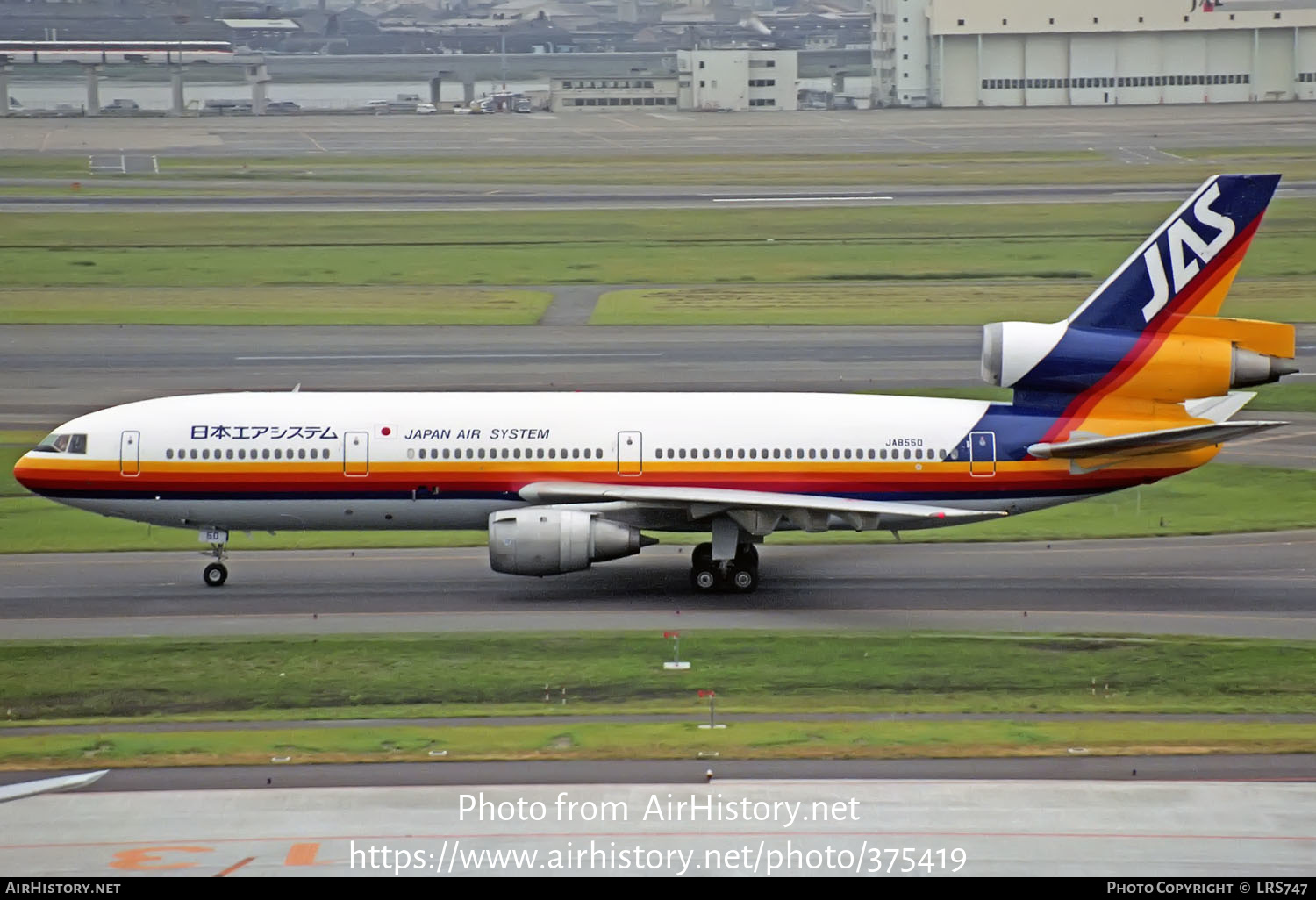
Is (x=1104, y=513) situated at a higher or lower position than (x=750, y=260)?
lower

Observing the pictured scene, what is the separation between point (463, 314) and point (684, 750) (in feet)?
190

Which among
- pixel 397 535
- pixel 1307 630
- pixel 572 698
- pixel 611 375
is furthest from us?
pixel 611 375

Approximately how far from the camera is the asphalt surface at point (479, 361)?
6731 cm

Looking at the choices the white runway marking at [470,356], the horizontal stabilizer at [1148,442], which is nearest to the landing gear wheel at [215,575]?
the horizontal stabilizer at [1148,442]

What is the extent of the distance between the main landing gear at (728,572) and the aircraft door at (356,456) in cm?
882

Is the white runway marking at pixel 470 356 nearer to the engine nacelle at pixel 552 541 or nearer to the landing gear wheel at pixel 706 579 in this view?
the landing gear wheel at pixel 706 579

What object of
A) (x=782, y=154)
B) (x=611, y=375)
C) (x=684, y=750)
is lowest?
(x=684, y=750)

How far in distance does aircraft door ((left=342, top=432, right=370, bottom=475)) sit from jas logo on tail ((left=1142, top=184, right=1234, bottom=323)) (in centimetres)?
2001

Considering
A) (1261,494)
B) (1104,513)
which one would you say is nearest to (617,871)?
(1104,513)

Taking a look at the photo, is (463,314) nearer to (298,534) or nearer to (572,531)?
(298,534)

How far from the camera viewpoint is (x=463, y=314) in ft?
283

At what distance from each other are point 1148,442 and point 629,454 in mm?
12838

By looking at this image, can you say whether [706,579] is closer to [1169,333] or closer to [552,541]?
[552,541]

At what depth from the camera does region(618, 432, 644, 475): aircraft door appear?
43125mm
